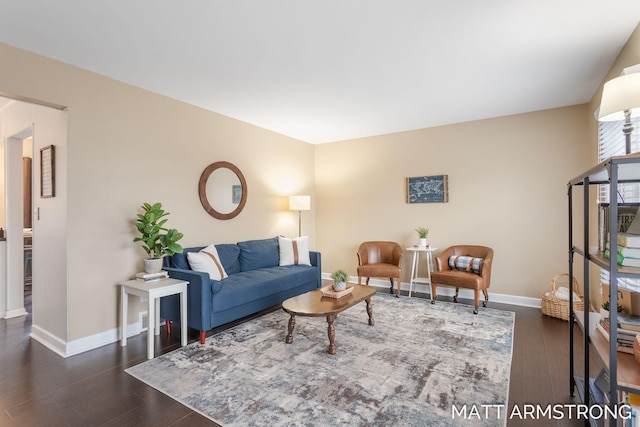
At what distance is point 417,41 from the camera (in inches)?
99.3

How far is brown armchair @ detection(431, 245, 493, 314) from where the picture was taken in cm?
382

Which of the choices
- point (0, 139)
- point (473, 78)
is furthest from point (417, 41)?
point (0, 139)

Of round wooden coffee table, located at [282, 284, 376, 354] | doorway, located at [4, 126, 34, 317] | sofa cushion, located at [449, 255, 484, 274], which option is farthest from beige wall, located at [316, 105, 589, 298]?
doorway, located at [4, 126, 34, 317]

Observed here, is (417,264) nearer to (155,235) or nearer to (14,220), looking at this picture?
(155,235)

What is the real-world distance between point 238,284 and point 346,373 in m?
1.55

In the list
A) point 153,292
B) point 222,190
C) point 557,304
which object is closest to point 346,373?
point 153,292

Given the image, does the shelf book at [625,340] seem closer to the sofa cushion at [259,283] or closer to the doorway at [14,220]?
the sofa cushion at [259,283]

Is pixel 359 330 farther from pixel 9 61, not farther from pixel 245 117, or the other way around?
pixel 9 61

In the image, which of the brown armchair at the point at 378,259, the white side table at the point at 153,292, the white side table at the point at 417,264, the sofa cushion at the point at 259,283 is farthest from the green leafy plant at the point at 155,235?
the white side table at the point at 417,264

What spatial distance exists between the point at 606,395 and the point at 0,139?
6.32 metres

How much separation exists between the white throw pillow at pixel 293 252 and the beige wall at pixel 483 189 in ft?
4.12

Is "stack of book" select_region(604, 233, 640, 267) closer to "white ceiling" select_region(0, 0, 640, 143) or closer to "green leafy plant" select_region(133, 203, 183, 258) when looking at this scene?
"white ceiling" select_region(0, 0, 640, 143)

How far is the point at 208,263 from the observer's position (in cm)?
348

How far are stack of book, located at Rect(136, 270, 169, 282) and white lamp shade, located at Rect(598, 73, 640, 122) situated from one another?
143 inches
